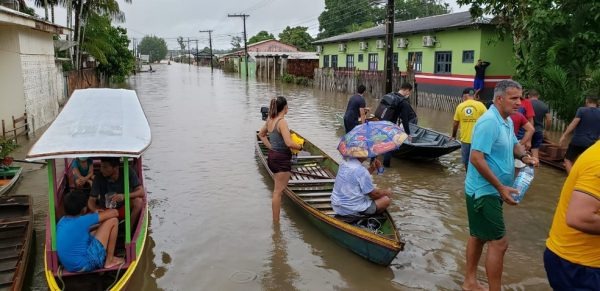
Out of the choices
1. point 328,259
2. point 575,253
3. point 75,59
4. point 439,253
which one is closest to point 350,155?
point 328,259

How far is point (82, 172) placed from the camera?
22.6 ft

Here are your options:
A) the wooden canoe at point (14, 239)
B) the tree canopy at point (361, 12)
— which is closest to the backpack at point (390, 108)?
the wooden canoe at point (14, 239)

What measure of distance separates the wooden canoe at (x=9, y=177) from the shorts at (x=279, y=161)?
489 cm

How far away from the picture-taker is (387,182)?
385 inches

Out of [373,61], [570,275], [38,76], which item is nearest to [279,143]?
[570,275]

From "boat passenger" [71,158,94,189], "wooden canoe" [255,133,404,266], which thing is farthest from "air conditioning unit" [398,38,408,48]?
"boat passenger" [71,158,94,189]

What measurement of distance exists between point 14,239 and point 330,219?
152 inches

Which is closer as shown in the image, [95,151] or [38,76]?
[95,151]

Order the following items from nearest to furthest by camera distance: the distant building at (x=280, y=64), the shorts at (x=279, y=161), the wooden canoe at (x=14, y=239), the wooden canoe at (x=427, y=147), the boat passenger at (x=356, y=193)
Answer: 1. the wooden canoe at (x=14, y=239)
2. the boat passenger at (x=356, y=193)
3. the shorts at (x=279, y=161)
4. the wooden canoe at (x=427, y=147)
5. the distant building at (x=280, y=64)

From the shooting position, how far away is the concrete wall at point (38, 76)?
13.8m

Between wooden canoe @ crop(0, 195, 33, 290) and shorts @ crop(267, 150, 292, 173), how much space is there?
3143mm

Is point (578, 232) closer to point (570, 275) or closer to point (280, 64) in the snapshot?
point (570, 275)

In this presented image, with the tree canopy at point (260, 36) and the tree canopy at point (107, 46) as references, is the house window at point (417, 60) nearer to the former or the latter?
the tree canopy at point (107, 46)

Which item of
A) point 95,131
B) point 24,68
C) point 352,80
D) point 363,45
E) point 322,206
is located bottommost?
point 322,206
